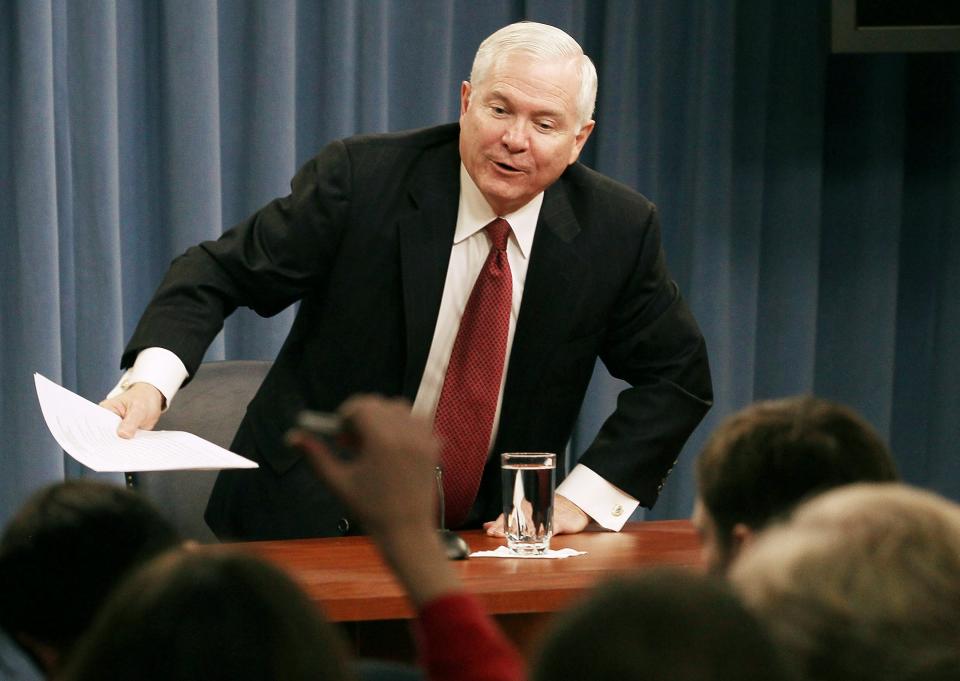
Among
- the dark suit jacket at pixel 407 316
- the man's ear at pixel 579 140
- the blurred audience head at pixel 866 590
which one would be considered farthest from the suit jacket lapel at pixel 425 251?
the blurred audience head at pixel 866 590

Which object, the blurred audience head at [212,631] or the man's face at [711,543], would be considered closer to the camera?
the blurred audience head at [212,631]

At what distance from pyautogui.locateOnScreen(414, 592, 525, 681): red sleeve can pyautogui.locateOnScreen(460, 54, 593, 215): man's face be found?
1570 millimetres

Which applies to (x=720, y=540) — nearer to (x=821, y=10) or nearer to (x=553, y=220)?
(x=553, y=220)

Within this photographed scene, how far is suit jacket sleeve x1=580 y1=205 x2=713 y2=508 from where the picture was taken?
7.99 feet

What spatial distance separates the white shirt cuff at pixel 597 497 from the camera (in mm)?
2361

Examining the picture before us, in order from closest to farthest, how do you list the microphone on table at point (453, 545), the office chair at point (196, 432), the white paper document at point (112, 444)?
1. the white paper document at point (112, 444)
2. the microphone on table at point (453, 545)
3. the office chair at point (196, 432)

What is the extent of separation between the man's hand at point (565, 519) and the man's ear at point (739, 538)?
1.04m

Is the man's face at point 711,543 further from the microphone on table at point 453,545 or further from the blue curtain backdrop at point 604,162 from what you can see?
the blue curtain backdrop at point 604,162

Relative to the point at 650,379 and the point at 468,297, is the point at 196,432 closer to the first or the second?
the point at 468,297

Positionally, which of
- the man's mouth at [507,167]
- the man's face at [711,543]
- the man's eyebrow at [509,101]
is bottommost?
the man's face at [711,543]

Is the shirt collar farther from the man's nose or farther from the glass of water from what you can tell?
the glass of water

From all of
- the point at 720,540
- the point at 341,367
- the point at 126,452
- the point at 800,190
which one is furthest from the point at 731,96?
the point at 720,540

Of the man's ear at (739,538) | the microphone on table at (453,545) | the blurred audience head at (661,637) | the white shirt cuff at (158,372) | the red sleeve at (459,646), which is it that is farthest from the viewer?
the white shirt cuff at (158,372)

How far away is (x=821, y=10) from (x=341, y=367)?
226 cm
